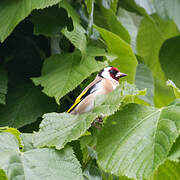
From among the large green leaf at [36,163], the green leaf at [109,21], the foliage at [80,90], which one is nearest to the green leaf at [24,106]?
the foliage at [80,90]

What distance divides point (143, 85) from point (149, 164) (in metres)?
1.70

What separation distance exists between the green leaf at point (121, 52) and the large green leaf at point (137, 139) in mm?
942

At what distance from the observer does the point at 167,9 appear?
3.01 meters

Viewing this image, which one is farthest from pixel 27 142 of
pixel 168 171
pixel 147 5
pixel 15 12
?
pixel 147 5

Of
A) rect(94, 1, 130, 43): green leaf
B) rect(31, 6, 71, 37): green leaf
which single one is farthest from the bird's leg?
rect(94, 1, 130, 43): green leaf

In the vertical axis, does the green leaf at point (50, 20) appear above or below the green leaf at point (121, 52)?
above

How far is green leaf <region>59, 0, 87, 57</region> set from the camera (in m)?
2.48

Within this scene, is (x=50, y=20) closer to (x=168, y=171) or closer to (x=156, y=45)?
(x=156, y=45)

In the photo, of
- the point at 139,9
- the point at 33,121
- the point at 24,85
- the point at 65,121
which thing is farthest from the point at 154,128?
the point at 139,9

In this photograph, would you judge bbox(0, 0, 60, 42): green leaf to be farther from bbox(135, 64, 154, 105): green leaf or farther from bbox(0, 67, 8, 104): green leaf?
bbox(135, 64, 154, 105): green leaf

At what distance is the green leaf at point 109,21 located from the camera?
9.55 ft

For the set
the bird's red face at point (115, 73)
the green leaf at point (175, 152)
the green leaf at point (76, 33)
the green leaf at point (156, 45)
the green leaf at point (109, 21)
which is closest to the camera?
the green leaf at point (175, 152)

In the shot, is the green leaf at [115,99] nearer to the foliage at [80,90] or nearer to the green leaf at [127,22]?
the foliage at [80,90]

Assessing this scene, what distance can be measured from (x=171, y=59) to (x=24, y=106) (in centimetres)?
128
